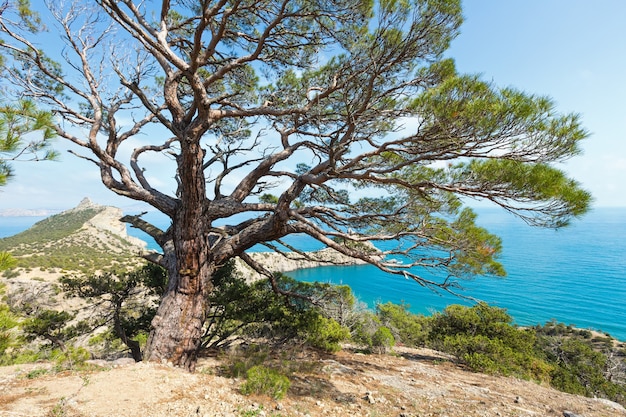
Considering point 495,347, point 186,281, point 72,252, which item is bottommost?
point 72,252

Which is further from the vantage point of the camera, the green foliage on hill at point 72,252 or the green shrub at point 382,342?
the green foliage on hill at point 72,252

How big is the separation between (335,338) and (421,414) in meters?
2.68

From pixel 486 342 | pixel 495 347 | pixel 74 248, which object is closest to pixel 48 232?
pixel 74 248

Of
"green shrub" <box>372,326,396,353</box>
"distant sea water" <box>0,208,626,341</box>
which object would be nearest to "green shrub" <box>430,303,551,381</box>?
"green shrub" <box>372,326,396,353</box>

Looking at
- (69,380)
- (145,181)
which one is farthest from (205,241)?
(69,380)

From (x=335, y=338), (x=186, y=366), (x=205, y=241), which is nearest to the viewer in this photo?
(x=186, y=366)

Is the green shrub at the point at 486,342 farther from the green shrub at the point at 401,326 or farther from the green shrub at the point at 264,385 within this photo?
the green shrub at the point at 401,326

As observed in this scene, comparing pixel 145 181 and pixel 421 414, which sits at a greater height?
pixel 145 181

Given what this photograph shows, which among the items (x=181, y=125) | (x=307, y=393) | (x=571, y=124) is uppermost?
(x=571, y=124)

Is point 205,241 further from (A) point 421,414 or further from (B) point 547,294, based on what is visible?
(B) point 547,294

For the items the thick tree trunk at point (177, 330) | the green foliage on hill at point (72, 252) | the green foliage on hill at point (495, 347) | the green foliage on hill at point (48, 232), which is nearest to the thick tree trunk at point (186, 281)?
the thick tree trunk at point (177, 330)

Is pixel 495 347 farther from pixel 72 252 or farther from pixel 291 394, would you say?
pixel 72 252

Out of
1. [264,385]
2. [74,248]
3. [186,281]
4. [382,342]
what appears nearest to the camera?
[264,385]

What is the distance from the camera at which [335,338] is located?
5.42 meters
